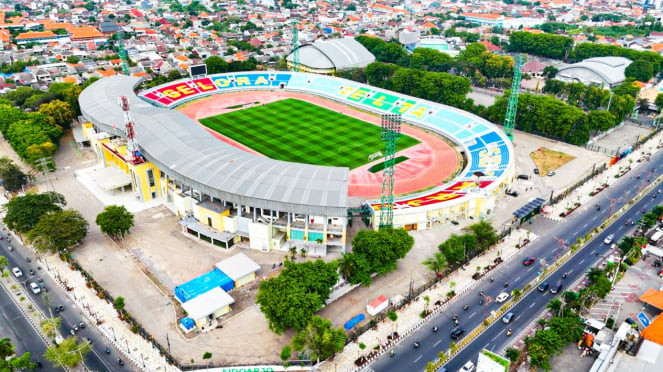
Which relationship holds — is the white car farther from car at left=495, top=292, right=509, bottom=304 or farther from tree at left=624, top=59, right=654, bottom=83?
tree at left=624, top=59, right=654, bottom=83

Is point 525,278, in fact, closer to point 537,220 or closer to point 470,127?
point 537,220

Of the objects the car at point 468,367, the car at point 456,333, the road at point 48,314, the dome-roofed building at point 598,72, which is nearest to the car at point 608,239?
the car at point 456,333

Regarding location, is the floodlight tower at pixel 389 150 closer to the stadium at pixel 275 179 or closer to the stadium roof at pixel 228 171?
the stadium at pixel 275 179

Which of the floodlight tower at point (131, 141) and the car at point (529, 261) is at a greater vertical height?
the floodlight tower at point (131, 141)

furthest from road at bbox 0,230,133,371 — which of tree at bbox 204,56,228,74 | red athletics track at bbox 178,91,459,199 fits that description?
tree at bbox 204,56,228,74

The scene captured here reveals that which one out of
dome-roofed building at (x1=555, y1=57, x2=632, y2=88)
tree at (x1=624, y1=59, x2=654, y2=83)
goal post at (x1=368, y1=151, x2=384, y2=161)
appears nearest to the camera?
goal post at (x1=368, y1=151, x2=384, y2=161)
